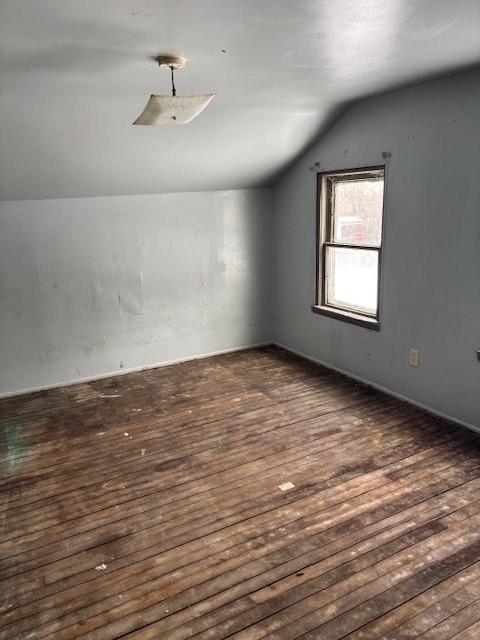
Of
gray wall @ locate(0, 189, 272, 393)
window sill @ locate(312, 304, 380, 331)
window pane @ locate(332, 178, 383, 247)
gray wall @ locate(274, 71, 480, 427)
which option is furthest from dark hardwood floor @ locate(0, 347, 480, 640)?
window pane @ locate(332, 178, 383, 247)

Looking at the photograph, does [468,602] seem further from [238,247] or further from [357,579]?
[238,247]

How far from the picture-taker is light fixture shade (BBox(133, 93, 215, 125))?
2.21 meters

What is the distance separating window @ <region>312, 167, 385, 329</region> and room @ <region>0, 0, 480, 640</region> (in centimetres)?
3

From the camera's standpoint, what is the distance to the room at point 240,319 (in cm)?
199

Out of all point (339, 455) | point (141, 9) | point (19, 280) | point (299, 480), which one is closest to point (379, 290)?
point (339, 455)

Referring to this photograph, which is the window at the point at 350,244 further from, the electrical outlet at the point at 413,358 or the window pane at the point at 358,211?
the electrical outlet at the point at 413,358

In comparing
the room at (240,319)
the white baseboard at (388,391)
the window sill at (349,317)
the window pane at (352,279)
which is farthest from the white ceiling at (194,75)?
the white baseboard at (388,391)

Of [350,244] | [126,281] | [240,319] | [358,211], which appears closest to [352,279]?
[350,244]

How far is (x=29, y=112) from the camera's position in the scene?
9.62 feet

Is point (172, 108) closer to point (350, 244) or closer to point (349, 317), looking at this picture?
point (350, 244)

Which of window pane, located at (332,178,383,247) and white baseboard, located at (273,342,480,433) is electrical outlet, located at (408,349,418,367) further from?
window pane, located at (332,178,383,247)

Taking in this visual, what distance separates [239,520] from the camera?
246cm

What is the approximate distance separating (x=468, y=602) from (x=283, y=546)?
798 millimetres

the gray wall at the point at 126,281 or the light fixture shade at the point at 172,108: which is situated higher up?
the light fixture shade at the point at 172,108
